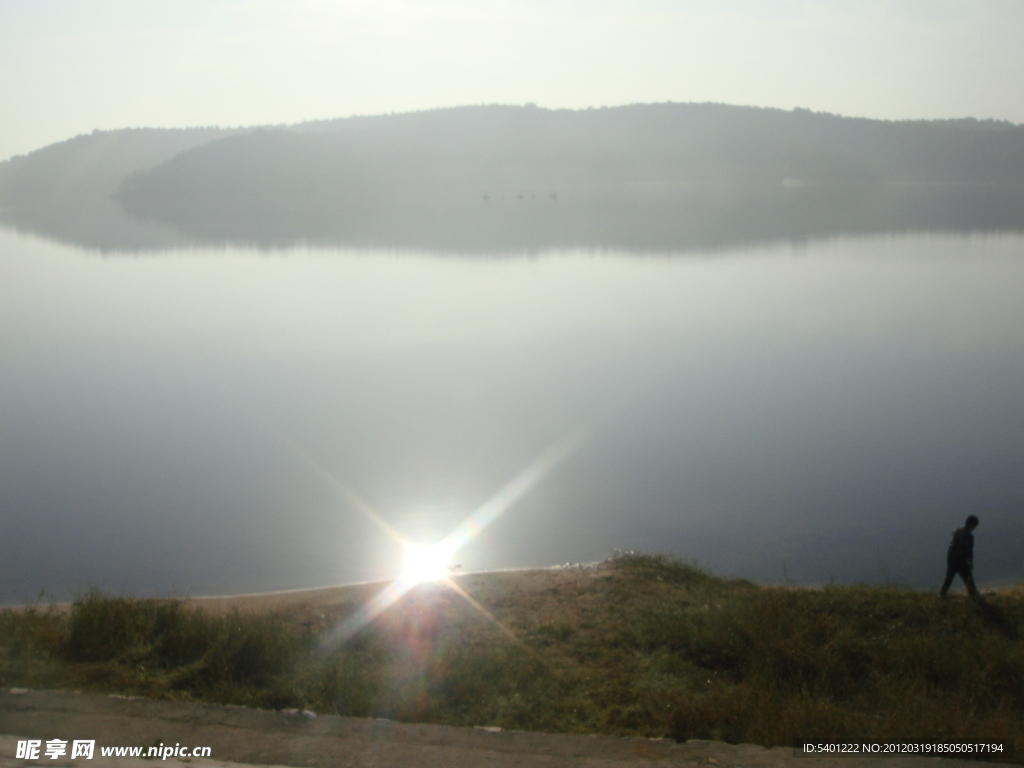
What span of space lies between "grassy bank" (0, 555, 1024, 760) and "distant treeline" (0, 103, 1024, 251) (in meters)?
51.0

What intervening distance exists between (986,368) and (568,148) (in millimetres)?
127574

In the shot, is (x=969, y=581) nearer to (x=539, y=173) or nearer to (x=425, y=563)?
(x=425, y=563)

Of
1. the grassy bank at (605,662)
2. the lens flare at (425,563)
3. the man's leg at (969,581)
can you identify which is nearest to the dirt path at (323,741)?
the grassy bank at (605,662)

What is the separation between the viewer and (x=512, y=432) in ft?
43.5

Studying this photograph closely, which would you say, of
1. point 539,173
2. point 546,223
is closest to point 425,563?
point 546,223

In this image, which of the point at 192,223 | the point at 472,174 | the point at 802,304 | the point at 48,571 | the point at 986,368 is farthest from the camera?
the point at 472,174

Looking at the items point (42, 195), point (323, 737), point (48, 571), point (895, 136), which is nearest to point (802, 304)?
point (48, 571)

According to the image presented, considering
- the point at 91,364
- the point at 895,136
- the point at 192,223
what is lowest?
the point at 91,364

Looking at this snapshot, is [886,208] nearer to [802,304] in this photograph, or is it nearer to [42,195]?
[802,304]

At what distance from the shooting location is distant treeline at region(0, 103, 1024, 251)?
6875 centimetres

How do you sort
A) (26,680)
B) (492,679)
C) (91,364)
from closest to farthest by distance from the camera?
(26,680)
(492,679)
(91,364)

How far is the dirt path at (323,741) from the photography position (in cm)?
380

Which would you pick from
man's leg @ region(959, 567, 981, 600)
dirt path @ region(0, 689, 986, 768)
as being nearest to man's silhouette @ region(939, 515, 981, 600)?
man's leg @ region(959, 567, 981, 600)

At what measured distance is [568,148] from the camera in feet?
457
